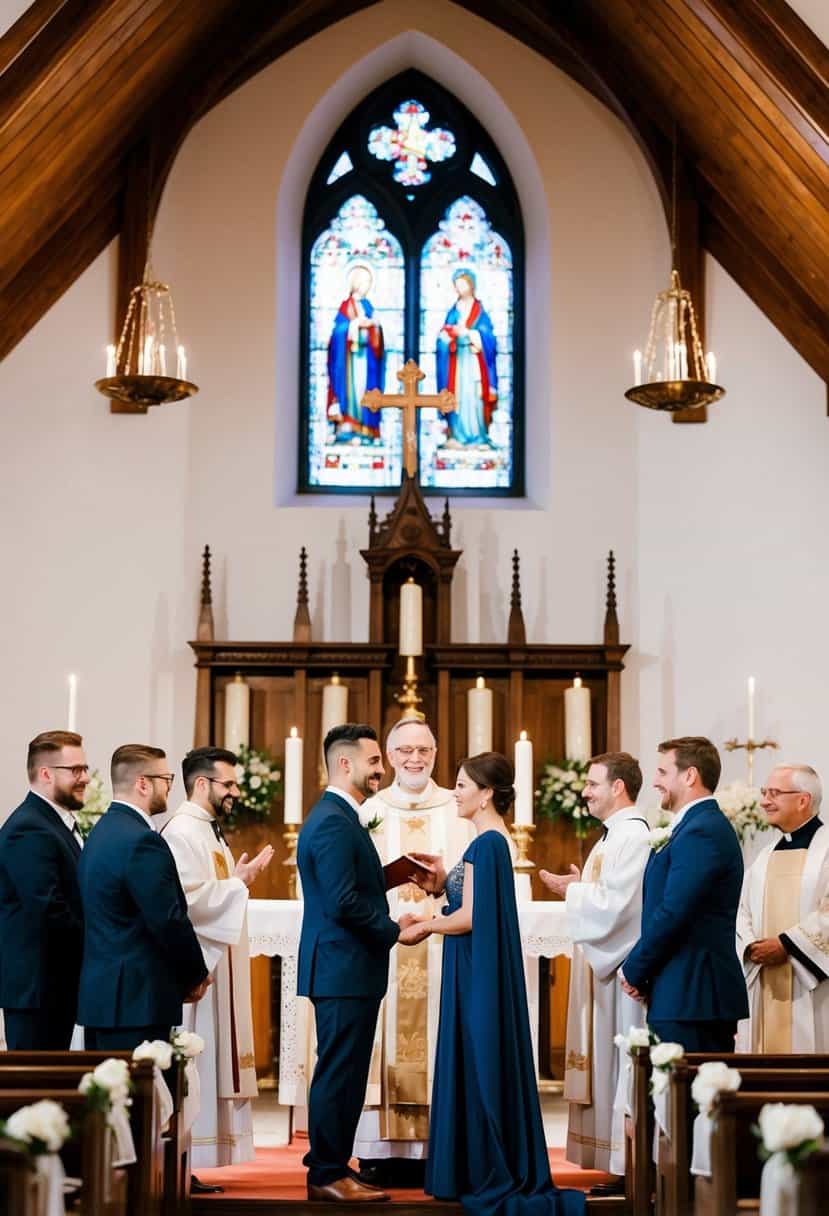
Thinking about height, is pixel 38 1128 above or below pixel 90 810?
below

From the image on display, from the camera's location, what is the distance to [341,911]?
5.69 meters

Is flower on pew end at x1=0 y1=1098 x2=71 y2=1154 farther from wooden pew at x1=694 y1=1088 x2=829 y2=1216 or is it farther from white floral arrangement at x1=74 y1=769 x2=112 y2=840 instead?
white floral arrangement at x1=74 y1=769 x2=112 y2=840

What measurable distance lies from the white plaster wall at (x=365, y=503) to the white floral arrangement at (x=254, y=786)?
55cm

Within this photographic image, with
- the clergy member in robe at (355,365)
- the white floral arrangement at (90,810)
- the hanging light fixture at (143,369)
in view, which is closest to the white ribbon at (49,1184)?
the white floral arrangement at (90,810)

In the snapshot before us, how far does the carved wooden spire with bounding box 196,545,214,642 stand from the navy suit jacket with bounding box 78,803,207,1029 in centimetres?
497

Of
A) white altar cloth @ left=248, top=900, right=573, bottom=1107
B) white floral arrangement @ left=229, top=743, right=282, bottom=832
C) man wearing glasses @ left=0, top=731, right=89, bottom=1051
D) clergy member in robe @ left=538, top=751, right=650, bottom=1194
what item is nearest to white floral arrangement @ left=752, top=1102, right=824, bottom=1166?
clergy member in robe @ left=538, top=751, right=650, bottom=1194

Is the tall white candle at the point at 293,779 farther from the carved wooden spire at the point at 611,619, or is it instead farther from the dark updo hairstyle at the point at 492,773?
the dark updo hairstyle at the point at 492,773

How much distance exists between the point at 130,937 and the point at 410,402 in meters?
5.84

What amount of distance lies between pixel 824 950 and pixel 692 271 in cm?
572

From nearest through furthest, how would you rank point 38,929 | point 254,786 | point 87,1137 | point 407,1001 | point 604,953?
point 87,1137 < point 38,929 < point 604,953 < point 407,1001 < point 254,786

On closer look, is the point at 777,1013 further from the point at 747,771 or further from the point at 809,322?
the point at 809,322

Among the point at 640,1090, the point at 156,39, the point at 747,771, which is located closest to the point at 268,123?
the point at 156,39

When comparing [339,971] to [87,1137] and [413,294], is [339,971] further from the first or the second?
[413,294]

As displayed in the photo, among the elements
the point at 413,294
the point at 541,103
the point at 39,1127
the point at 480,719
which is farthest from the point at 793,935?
the point at 541,103
